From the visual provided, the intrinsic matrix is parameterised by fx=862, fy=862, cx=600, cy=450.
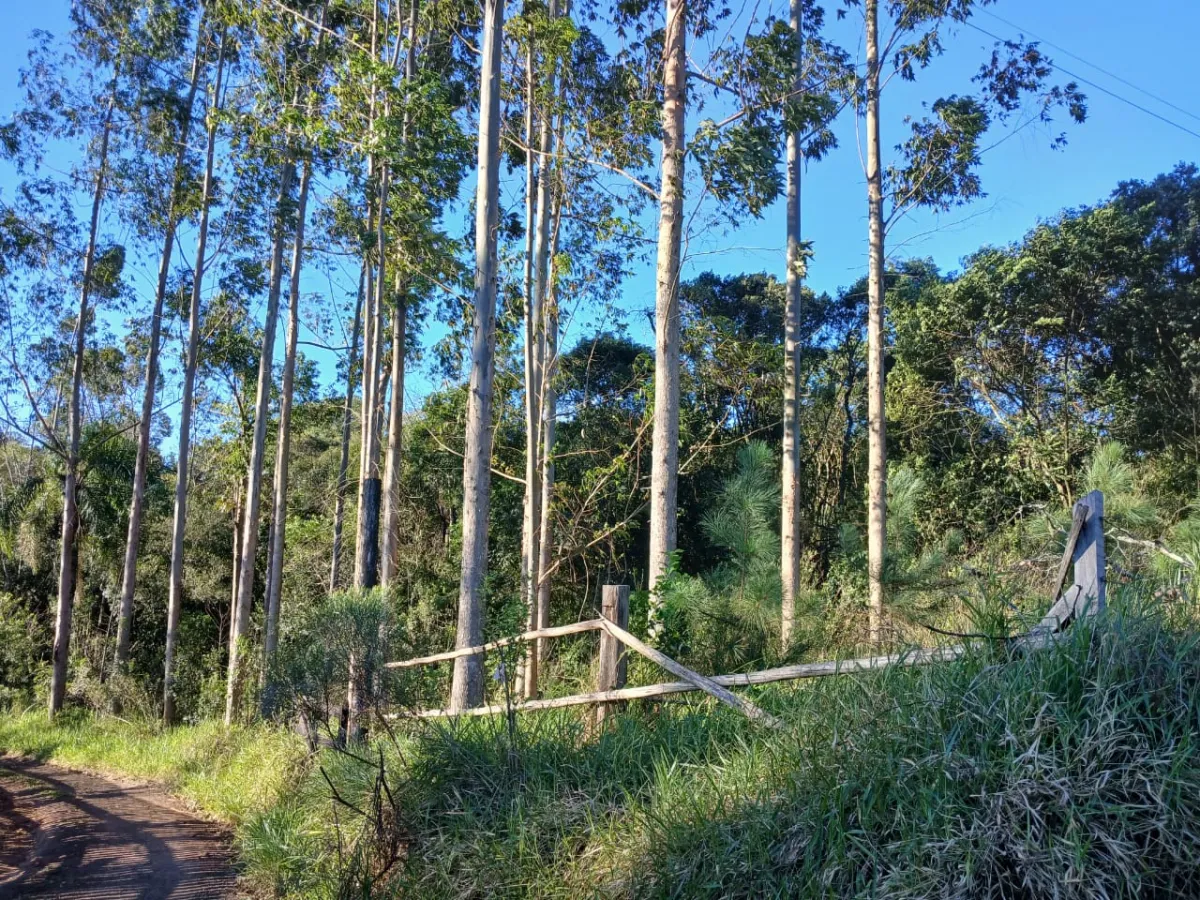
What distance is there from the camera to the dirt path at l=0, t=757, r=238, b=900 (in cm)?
625

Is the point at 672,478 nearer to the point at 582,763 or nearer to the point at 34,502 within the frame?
the point at 582,763

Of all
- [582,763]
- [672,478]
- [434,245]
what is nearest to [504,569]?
[434,245]

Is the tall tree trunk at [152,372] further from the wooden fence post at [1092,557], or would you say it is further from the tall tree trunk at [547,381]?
the wooden fence post at [1092,557]

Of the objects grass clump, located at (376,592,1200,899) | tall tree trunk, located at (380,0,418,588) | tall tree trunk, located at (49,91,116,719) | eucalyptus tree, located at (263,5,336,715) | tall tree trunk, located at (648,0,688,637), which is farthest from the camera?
tall tree trunk, located at (49,91,116,719)

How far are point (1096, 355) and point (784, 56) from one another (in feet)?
38.2

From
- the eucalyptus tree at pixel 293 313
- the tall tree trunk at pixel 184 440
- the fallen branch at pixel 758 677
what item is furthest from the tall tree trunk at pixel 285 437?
the fallen branch at pixel 758 677

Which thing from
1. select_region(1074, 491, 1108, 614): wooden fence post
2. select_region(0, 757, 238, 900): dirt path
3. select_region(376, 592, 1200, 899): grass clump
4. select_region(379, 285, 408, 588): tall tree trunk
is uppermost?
select_region(379, 285, 408, 588): tall tree trunk

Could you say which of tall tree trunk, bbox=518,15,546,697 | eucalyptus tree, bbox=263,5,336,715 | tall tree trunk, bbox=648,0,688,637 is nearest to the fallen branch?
tall tree trunk, bbox=648,0,688,637

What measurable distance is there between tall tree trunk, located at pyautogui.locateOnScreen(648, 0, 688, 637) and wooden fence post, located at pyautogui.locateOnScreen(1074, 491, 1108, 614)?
471 centimetres

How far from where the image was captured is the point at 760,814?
139 inches

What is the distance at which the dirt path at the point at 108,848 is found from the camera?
6.25 metres

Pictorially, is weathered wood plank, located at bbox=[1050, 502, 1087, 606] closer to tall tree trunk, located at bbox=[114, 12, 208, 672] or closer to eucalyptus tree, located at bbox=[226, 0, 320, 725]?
eucalyptus tree, located at bbox=[226, 0, 320, 725]

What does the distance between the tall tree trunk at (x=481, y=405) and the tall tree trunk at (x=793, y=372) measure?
419 centimetres

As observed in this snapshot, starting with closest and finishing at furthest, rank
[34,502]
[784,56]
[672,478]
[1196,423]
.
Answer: [672,478] < [784,56] < [1196,423] < [34,502]
